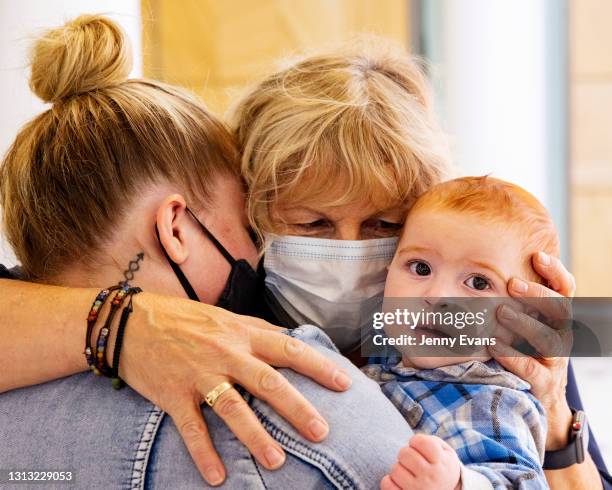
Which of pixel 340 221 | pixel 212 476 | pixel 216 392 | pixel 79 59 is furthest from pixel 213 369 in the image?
pixel 79 59

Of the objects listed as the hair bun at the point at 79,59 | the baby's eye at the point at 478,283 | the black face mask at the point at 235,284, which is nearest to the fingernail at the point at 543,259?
the baby's eye at the point at 478,283

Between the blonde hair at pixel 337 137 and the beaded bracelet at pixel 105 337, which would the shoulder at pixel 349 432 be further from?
the blonde hair at pixel 337 137

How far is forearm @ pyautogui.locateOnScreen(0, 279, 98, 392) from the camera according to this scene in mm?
1292

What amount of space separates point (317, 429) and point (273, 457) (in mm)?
69

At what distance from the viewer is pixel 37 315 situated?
135 cm

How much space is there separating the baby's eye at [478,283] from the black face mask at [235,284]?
42 cm

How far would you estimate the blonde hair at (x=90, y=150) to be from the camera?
1.43 meters

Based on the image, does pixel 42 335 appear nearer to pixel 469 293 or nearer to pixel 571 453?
pixel 469 293

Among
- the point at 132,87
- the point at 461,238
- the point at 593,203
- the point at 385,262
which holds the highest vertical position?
the point at 132,87

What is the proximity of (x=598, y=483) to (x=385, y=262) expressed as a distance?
1.94 ft

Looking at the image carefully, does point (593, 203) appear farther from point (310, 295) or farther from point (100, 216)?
point (100, 216)

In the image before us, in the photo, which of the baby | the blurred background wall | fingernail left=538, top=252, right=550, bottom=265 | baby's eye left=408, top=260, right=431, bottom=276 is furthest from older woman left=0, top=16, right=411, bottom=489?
the blurred background wall

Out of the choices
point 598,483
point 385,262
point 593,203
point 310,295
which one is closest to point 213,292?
point 310,295

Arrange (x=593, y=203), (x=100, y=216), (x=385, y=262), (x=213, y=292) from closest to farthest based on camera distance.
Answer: (x=100, y=216) < (x=213, y=292) < (x=385, y=262) < (x=593, y=203)
